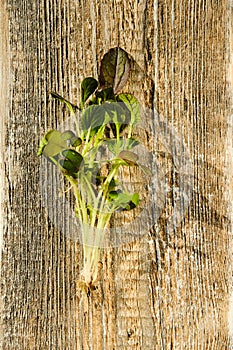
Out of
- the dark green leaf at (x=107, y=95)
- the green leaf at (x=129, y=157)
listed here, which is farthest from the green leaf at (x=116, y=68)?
the green leaf at (x=129, y=157)

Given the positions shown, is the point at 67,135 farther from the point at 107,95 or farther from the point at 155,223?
the point at 155,223

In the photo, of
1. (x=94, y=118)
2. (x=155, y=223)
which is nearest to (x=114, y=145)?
(x=94, y=118)

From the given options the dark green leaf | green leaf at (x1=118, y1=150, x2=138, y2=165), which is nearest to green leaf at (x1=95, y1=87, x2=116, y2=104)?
the dark green leaf

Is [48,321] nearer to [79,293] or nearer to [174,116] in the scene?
[79,293]

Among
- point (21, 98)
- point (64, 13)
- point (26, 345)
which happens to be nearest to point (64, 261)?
point (26, 345)

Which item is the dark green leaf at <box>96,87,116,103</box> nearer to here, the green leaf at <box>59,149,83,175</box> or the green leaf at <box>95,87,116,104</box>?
the green leaf at <box>95,87,116,104</box>

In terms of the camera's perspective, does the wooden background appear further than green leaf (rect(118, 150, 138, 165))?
Yes

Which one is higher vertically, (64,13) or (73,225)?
(64,13)
